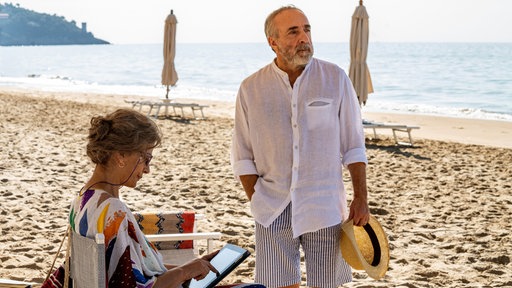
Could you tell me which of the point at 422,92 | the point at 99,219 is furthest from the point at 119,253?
the point at 422,92

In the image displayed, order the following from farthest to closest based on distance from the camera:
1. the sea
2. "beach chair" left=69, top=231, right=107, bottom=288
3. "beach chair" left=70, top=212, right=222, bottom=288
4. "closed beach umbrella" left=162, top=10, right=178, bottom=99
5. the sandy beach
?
1. the sea
2. "closed beach umbrella" left=162, top=10, right=178, bottom=99
3. the sandy beach
4. "beach chair" left=70, top=212, right=222, bottom=288
5. "beach chair" left=69, top=231, right=107, bottom=288

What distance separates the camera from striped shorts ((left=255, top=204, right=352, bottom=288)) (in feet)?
9.25

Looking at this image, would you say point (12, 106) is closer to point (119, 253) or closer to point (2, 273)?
point (2, 273)

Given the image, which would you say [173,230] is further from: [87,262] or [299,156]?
[87,262]

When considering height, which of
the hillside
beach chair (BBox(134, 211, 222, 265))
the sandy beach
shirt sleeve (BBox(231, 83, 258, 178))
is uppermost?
shirt sleeve (BBox(231, 83, 258, 178))

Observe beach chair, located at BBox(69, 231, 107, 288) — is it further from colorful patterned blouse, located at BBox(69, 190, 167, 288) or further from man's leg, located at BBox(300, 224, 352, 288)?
man's leg, located at BBox(300, 224, 352, 288)

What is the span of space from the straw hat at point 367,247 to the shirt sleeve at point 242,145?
1.47ft

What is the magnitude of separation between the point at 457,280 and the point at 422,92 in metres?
28.5

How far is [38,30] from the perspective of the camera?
16188cm

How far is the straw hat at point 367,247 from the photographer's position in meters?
2.75

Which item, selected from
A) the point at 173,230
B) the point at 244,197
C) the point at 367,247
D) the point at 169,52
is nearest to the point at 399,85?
the point at 169,52

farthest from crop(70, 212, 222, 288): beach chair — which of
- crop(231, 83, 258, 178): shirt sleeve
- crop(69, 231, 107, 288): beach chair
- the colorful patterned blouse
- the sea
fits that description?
the sea

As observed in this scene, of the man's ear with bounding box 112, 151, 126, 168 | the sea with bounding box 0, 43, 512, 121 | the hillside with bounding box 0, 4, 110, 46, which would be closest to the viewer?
the man's ear with bounding box 112, 151, 126, 168

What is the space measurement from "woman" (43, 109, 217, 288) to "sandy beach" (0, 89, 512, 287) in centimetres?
255
